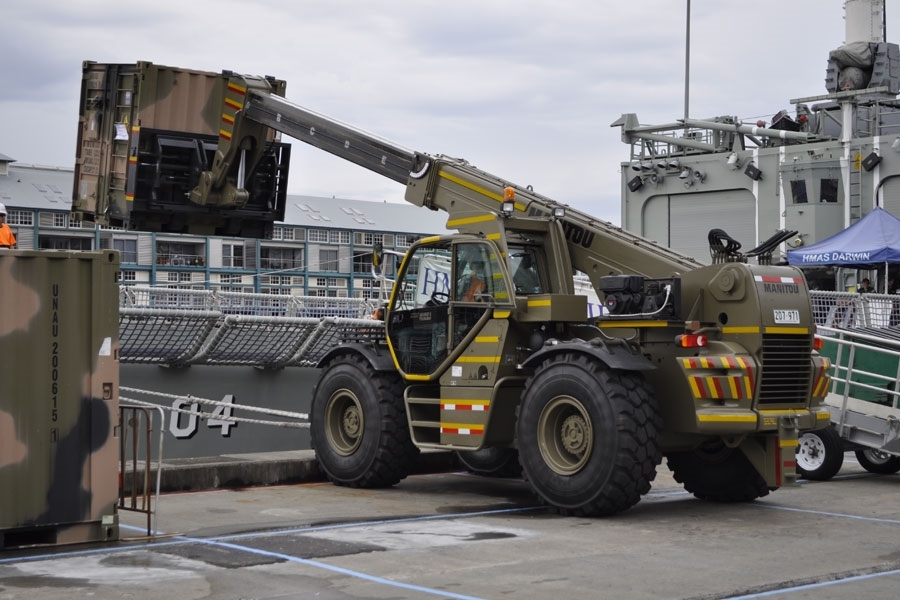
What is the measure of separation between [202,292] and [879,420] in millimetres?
10088

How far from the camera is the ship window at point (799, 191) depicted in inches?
1284

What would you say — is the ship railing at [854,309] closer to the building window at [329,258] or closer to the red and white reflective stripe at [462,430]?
the red and white reflective stripe at [462,430]

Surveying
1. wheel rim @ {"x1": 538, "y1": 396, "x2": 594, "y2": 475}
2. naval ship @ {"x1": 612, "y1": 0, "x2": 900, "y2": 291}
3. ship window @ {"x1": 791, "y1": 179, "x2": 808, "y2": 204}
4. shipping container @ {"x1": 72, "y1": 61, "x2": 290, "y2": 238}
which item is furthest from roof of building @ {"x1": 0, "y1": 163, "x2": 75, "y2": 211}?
wheel rim @ {"x1": 538, "y1": 396, "x2": 594, "y2": 475}

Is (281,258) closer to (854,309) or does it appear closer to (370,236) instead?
(370,236)

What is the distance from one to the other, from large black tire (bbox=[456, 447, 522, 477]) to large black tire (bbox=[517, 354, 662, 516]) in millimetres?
2535

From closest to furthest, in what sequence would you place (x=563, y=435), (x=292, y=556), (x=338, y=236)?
1. (x=292, y=556)
2. (x=563, y=435)
3. (x=338, y=236)

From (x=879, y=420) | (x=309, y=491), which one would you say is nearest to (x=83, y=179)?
(x=309, y=491)

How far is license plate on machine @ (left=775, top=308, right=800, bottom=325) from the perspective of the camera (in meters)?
11.0

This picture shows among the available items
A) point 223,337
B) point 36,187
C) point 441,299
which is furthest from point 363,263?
point 441,299

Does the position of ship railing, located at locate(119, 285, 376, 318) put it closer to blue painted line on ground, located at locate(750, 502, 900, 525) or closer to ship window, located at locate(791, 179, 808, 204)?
blue painted line on ground, located at locate(750, 502, 900, 525)

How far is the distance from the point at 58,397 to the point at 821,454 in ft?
30.2

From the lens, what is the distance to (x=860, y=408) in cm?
1419

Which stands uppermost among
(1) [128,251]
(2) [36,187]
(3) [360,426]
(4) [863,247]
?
(2) [36,187]

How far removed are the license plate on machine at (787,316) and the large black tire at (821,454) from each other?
3.45 m
